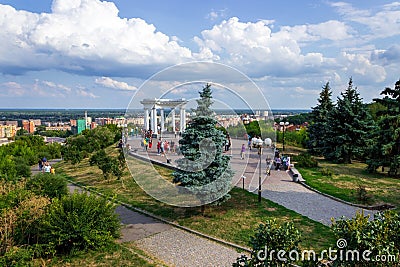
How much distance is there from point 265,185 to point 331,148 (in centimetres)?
993

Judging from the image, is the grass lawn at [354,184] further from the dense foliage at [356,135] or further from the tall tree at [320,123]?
the tall tree at [320,123]

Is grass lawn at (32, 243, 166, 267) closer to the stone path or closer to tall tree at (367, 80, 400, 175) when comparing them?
the stone path

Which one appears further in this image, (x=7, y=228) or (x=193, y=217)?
(x=193, y=217)

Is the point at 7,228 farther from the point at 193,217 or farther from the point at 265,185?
the point at 265,185

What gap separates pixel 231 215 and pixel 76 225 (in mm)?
5103

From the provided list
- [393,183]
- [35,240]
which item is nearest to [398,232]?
[35,240]

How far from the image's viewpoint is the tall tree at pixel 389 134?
15.7m

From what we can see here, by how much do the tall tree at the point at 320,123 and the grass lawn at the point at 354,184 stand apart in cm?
478

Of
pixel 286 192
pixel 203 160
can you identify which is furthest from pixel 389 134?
pixel 203 160

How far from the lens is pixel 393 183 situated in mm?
14820

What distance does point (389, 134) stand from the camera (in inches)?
629

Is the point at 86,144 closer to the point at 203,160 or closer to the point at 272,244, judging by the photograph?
the point at 203,160

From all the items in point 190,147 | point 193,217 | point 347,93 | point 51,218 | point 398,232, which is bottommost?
point 193,217

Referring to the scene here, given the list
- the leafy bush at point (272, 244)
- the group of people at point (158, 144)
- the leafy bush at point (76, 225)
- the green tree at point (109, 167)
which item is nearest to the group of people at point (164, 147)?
the group of people at point (158, 144)
